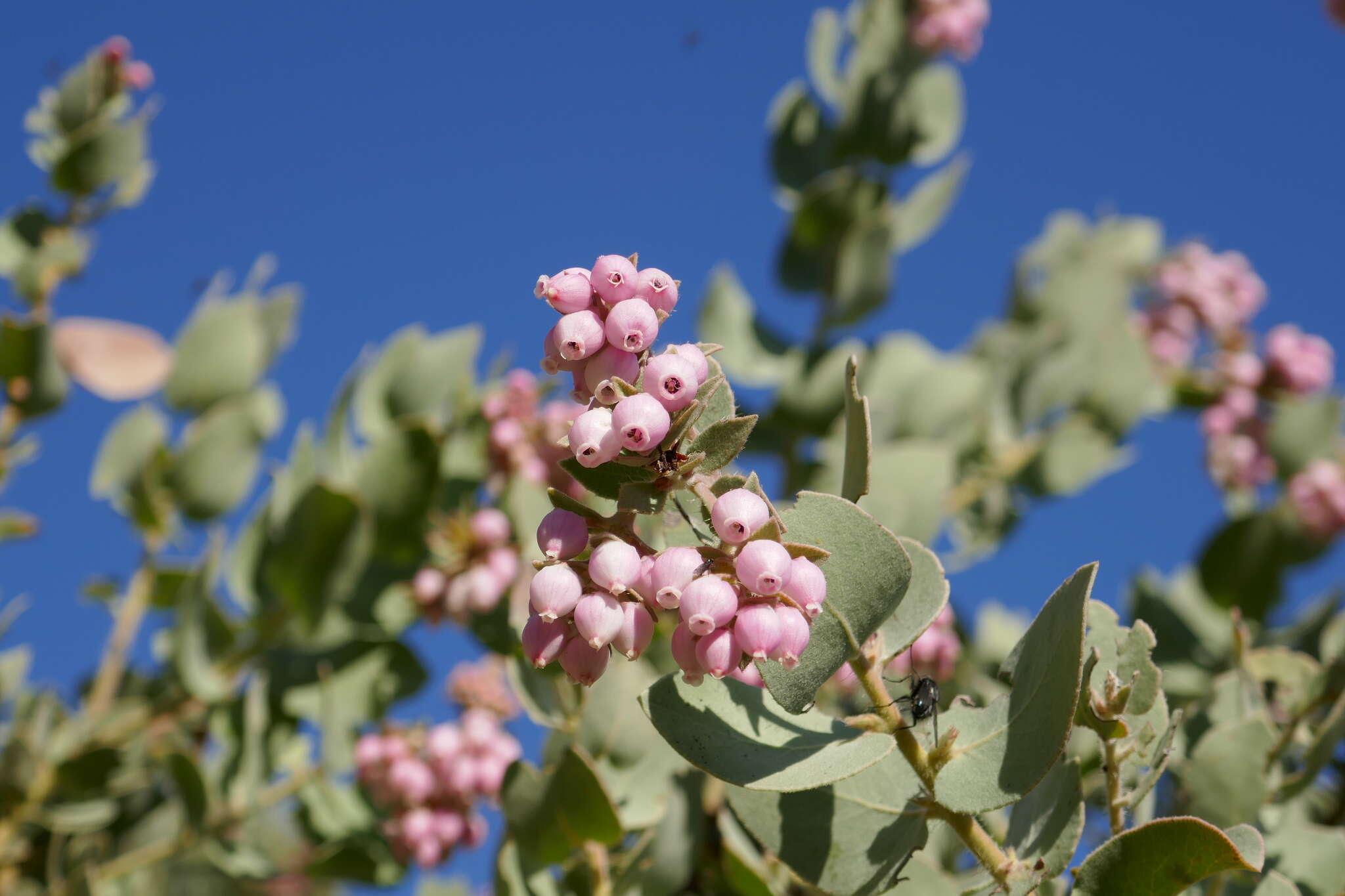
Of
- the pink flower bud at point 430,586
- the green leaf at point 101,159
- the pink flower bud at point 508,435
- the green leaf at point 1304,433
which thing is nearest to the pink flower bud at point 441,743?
the pink flower bud at point 430,586

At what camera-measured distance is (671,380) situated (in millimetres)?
950

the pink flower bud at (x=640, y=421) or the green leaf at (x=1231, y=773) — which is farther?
the green leaf at (x=1231, y=773)

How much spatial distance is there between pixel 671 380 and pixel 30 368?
2.34 metres

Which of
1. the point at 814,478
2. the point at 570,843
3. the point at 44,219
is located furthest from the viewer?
the point at 44,219

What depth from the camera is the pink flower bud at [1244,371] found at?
4105mm

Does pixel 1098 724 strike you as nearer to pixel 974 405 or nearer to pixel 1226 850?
pixel 1226 850

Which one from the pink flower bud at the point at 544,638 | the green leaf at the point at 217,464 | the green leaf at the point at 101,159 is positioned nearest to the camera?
the pink flower bud at the point at 544,638

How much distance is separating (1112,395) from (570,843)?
Result: 2437mm

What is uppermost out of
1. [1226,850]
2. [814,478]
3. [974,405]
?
[974,405]

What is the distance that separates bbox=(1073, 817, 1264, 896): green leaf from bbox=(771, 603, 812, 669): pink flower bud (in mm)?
303

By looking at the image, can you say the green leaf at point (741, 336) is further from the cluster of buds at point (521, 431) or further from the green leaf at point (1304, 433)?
the green leaf at point (1304, 433)

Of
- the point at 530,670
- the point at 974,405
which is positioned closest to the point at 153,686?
the point at 530,670

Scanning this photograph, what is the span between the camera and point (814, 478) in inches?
107

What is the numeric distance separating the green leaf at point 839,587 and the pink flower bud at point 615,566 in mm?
129
